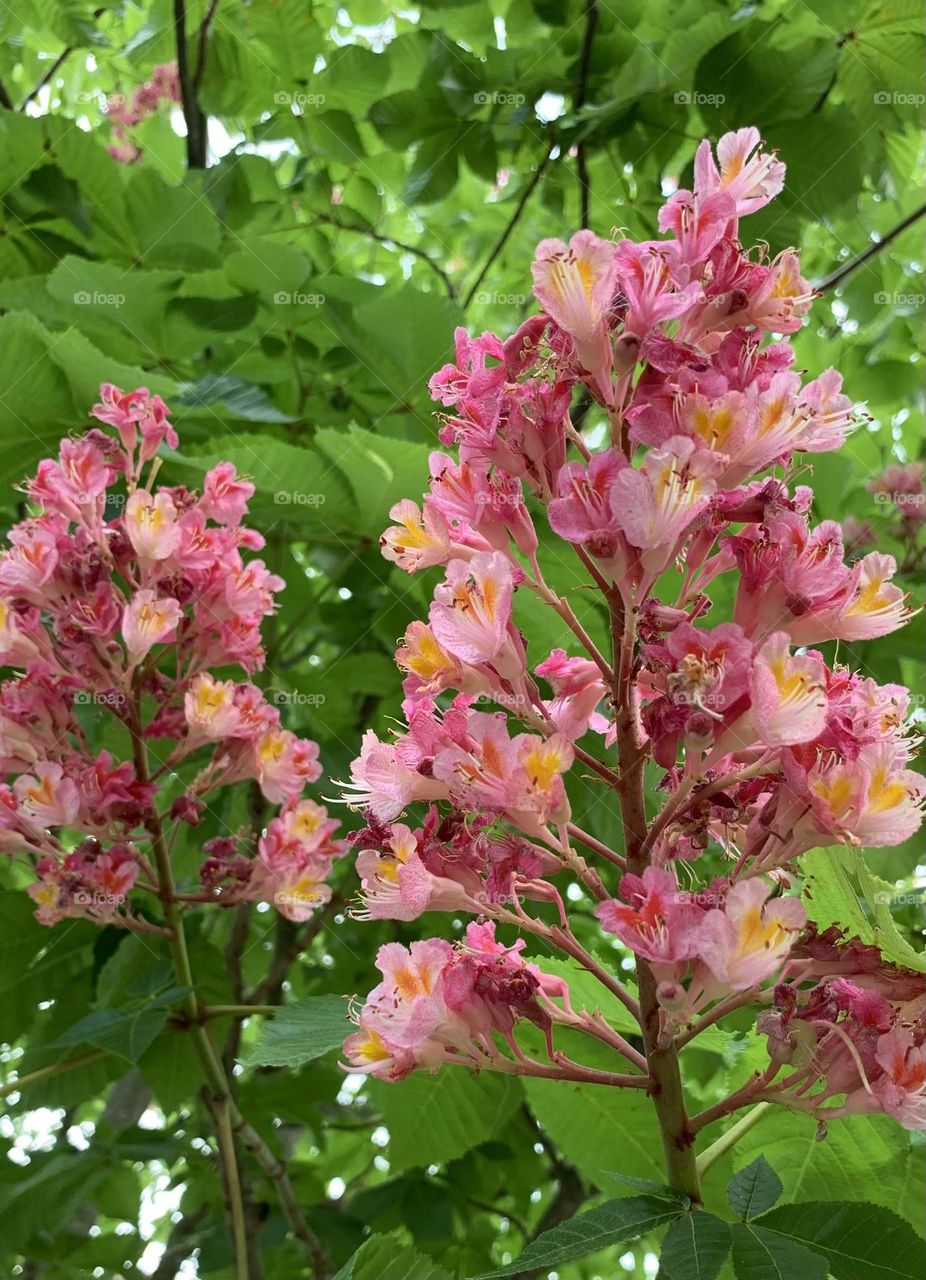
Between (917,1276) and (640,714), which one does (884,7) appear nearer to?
(640,714)

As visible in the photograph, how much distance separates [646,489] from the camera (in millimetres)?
1063

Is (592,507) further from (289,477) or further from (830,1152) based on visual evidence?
(289,477)

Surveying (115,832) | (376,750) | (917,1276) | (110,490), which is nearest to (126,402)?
(110,490)

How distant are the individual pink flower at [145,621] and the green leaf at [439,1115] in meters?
0.79

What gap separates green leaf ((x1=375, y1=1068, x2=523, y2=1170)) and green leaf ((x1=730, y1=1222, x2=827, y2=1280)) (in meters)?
0.82

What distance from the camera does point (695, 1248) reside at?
0.98 m

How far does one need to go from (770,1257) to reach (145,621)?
1.28m

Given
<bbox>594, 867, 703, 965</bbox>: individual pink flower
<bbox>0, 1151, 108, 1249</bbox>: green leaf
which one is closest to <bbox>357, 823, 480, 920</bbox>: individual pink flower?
<bbox>594, 867, 703, 965</bbox>: individual pink flower

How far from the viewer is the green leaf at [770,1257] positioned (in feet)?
3.18

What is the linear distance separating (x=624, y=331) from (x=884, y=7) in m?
1.86

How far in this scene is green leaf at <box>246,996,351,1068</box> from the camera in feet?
4.10

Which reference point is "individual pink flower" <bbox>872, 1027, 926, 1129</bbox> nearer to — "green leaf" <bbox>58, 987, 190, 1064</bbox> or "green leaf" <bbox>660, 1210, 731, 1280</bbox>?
"green leaf" <bbox>660, 1210, 731, 1280</bbox>

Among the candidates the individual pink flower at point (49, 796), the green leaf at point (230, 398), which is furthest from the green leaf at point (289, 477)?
the individual pink flower at point (49, 796)
